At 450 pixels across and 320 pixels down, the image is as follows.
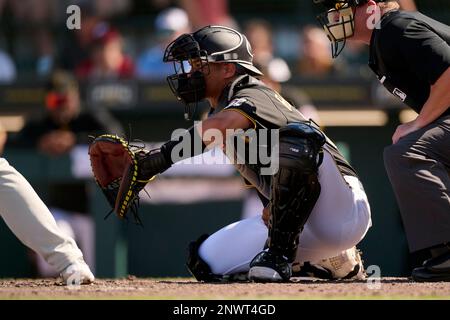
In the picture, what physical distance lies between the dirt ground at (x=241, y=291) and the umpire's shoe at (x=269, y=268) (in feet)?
0.19

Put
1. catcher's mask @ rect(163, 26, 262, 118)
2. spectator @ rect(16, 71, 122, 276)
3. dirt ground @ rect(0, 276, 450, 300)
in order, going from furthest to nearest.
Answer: spectator @ rect(16, 71, 122, 276), catcher's mask @ rect(163, 26, 262, 118), dirt ground @ rect(0, 276, 450, 300)

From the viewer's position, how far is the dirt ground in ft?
14.1

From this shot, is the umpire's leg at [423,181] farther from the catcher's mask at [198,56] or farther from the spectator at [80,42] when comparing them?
the spectator at [80,42]

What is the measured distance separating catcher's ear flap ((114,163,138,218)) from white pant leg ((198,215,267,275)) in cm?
78

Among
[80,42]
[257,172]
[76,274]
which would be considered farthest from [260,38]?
[76,274]

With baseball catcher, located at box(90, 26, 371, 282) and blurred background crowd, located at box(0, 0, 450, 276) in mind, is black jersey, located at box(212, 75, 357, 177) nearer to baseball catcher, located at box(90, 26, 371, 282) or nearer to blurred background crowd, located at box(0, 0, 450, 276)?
baseball catcher, located at box(90, 26, 371, 282)

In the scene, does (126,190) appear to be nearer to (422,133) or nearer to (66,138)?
(422,133)

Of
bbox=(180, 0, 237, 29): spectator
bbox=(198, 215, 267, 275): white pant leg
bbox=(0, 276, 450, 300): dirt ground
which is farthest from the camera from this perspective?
bbox=(180, 0, 237, 29): spectator

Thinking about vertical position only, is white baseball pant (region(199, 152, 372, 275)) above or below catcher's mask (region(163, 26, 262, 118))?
below

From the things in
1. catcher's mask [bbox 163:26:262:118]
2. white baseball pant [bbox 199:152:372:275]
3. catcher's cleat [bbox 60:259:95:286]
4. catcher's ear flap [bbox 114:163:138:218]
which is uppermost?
catcher's mask [bbox 163:26:262:118]

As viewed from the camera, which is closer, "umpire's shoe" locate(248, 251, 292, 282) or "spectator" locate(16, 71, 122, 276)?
"umpire's shoe" locate(248, 251, 292, 282)

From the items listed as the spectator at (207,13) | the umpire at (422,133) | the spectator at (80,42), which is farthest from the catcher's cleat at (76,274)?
the spectator at (80,42)

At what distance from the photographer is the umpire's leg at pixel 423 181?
494cm

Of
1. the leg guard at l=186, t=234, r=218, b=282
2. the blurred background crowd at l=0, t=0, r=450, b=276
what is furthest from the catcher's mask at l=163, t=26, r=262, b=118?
the blurred background crowd at l=0, t=0, r=450, b=276
